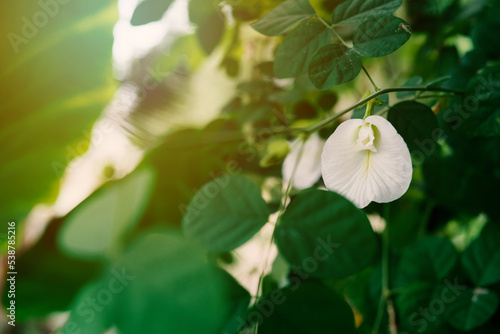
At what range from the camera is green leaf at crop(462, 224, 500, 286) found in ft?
1.43

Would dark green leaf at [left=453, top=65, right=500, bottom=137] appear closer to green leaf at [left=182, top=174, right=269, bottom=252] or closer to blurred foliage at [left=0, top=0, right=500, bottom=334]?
blurred foliage at [left=0, top=0, right=500, bottom=334]

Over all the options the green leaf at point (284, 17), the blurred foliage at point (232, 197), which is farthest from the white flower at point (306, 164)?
the green leaf at point (284, 17)

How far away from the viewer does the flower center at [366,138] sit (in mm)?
227

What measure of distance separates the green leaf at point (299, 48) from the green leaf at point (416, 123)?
8 cm

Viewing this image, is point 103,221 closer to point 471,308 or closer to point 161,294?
point 161,294

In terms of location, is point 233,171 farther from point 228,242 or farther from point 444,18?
point 444,18

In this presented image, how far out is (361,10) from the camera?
0.93ft

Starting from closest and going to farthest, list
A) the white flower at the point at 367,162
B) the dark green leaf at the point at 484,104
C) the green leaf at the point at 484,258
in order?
the white flower at the point at 367,162
the dark green leaf at the point at 484,104
the green leaf at the point at 484,258

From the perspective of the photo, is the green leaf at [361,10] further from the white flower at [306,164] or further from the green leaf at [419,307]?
the green leaf at [419,307]

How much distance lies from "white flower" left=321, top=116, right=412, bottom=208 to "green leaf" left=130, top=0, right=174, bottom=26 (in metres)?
0.28

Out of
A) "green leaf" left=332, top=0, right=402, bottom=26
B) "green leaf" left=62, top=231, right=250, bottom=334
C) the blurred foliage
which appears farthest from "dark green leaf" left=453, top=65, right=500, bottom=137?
"green leaf" left=62, top=231, right=250, bottom=334

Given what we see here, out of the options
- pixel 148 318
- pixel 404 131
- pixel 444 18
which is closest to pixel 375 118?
pixel 404 131

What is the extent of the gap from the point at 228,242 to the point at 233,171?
0.19m

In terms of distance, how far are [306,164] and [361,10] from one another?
179 millimetres
